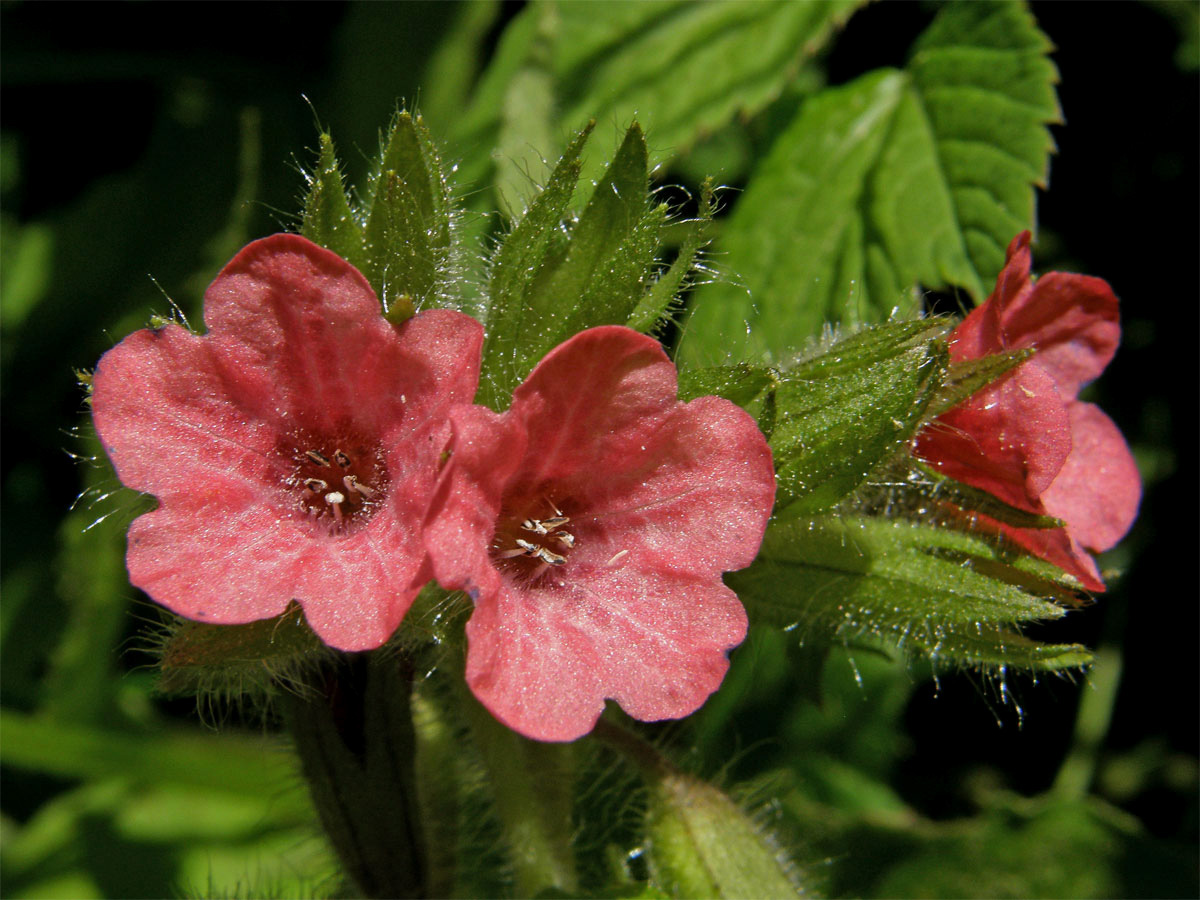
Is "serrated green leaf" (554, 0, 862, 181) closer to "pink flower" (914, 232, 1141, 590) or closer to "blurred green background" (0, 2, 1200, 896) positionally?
"blurred green background" (0, 2, 1200, 896)

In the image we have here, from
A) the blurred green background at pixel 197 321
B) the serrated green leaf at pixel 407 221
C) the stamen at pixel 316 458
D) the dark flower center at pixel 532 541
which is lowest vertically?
the blurred green background at pixel 197 321

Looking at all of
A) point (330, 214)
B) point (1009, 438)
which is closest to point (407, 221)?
point (330, 214)

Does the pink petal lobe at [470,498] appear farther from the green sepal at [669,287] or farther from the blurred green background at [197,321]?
the blurred green background at [197,321]

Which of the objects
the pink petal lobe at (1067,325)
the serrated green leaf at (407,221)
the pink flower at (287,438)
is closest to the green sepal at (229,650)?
the pink flower at (287,438)

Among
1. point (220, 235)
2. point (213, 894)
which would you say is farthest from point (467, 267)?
point (220, 235)

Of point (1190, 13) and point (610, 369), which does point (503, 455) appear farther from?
point (1190, 13)

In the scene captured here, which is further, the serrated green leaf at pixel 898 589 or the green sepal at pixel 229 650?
the serrated green leaf at pixel 898 589
